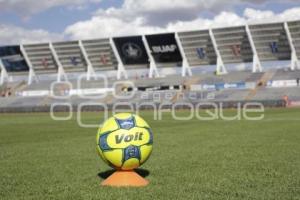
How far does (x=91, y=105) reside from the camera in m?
64.7

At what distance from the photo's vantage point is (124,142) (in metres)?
8.48

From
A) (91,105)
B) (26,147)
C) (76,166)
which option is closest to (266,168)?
(76,166)

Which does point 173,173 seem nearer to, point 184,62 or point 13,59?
point 184,62

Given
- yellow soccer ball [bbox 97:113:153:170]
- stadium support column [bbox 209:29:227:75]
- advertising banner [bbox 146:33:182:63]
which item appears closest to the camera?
yellow soccer ball [bbox 97:113:153:170]

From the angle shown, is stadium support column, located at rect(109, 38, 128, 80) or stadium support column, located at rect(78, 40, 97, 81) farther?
stadium support column, located at rect(78, 40, 97, 81)

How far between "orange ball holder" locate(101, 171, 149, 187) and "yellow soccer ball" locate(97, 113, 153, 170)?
108 millimetres

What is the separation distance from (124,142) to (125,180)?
66cm

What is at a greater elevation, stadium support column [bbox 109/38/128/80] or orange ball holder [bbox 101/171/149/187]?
stadium support column [bbox 109/38/128/80]

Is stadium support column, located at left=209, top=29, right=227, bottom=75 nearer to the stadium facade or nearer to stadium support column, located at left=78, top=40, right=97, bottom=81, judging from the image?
the stadium facade

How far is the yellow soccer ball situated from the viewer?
845 cm

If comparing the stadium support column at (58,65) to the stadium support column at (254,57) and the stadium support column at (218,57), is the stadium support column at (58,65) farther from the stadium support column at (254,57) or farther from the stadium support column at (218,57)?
the stadium support column at (254,57)

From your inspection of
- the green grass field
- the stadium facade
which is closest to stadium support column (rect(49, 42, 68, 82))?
the stadium facade

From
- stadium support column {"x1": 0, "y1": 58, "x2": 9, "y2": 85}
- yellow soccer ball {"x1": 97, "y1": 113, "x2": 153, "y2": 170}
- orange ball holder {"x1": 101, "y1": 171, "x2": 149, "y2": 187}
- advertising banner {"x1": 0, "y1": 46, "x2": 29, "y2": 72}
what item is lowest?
orange ball holder {"x1": 101, "y1": 171, "x2": 149, "y2": 187}

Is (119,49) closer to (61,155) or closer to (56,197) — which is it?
(61,155)
